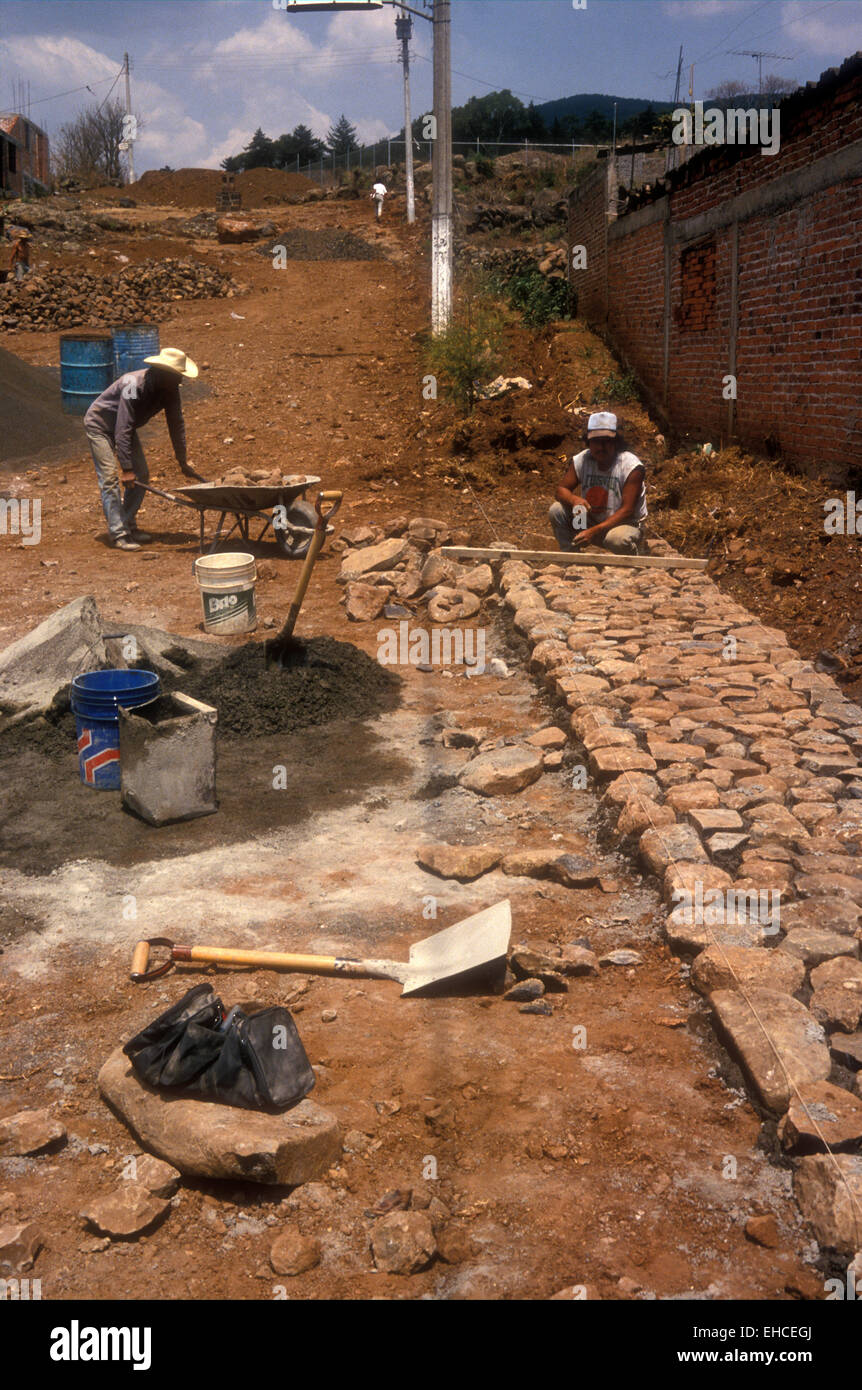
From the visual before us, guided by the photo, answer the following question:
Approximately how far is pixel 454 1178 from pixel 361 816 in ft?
7.68

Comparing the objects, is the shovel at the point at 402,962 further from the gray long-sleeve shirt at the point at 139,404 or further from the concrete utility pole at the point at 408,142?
the concrete utility pole at the point at 408,142

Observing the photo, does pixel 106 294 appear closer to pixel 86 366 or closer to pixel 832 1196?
pixel 86 366

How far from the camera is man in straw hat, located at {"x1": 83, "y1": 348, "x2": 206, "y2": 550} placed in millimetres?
9125

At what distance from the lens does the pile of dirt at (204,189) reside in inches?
1547

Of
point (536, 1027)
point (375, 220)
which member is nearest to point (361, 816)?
point (536, 1027)

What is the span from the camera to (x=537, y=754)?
17.2 ft

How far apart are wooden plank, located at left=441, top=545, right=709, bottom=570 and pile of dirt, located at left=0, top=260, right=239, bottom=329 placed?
1450 centimetres

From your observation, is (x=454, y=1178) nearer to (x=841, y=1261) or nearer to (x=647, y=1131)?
(x=647, y=1131)

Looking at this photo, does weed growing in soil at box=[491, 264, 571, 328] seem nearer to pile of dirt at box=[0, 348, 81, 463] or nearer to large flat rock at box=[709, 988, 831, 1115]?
pile of dirt at box=[0, 348, 81, 463]

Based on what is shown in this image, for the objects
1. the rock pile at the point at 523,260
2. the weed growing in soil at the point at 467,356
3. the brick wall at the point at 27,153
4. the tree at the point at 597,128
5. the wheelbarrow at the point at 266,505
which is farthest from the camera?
the tree at the point at 597,128

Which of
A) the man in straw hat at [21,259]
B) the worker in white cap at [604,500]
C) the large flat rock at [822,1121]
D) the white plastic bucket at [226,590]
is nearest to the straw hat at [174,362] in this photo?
the white plastic bucket at [226,590]

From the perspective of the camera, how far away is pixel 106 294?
21719 millimetres

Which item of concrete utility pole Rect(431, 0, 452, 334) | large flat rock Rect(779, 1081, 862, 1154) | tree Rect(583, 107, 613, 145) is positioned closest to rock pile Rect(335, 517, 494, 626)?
large flat rock Rect(779, 1081, 862, 1154)

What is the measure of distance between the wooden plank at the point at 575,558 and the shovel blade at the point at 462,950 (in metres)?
5.17
